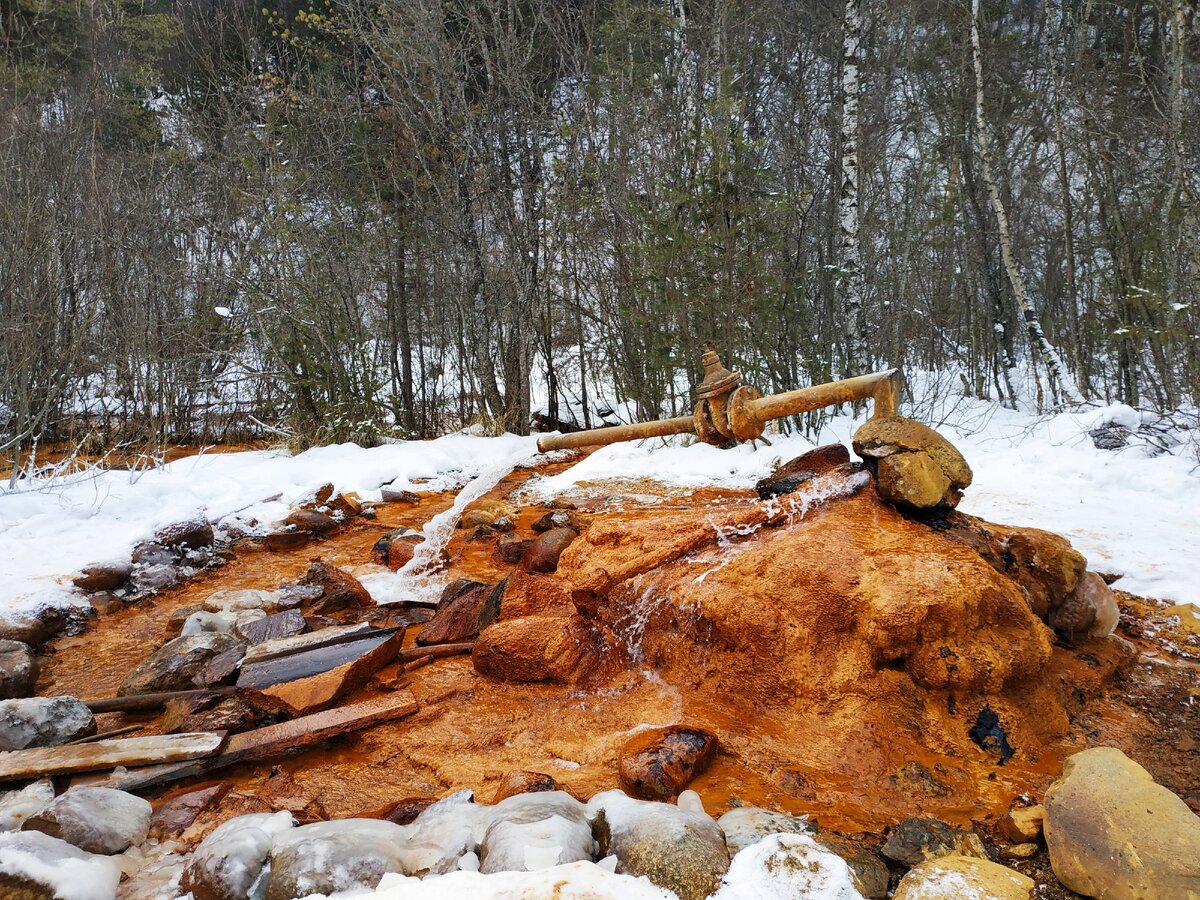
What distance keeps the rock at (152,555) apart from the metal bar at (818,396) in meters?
4.35

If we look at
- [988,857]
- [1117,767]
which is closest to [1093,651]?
[1117,767]

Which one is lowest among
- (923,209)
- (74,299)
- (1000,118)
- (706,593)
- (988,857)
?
(988,857)

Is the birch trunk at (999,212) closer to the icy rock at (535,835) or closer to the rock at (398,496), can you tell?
the rock at (398,496)

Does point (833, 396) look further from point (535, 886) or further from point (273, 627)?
point (273, 627)

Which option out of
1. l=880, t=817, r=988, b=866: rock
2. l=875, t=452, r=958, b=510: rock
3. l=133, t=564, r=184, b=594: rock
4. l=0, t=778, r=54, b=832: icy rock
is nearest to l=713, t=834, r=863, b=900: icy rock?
l=880, t=817, r=988, b=866: rock

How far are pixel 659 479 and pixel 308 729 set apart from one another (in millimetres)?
4644

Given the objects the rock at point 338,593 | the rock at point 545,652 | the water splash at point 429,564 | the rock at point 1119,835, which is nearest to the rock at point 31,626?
the rock at point 338,593

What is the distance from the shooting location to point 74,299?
9.25 metres

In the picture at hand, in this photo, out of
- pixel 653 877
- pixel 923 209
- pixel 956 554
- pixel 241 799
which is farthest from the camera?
pixel 923 209

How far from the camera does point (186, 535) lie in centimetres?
502

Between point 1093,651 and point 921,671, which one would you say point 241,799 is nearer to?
point 921,671

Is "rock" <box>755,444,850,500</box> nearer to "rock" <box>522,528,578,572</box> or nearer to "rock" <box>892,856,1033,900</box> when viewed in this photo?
"rock" <box>522,528,578,572</box>

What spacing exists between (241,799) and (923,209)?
43.1 ft

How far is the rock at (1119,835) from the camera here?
1484 millimetres
